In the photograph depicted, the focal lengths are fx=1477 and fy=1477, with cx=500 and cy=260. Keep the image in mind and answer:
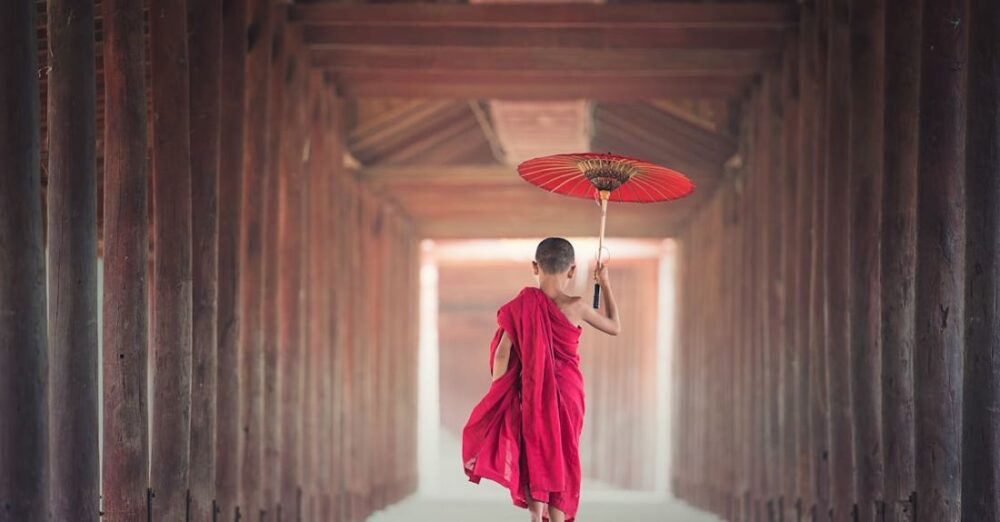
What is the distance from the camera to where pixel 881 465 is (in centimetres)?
934

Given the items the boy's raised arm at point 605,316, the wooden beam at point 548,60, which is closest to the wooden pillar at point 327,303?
the wooden beam at point 548,60

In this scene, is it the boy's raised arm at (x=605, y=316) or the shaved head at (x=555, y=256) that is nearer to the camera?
the shaved head at (x=555, y=256)

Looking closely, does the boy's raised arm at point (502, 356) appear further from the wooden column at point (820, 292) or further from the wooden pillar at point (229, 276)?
the wooden column at point (820, 292)

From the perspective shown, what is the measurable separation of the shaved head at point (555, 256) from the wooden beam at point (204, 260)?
2664mm

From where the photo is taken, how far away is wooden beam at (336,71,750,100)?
14.0 m

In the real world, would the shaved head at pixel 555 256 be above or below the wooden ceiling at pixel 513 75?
below

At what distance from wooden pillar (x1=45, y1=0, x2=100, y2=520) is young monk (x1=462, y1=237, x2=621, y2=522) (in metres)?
1.97

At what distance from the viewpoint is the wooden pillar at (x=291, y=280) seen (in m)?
12.3

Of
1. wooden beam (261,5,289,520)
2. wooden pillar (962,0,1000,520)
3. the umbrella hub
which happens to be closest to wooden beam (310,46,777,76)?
wooden beam (261,5,289,520)

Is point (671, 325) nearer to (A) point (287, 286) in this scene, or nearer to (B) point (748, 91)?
(B) point (748, 91)

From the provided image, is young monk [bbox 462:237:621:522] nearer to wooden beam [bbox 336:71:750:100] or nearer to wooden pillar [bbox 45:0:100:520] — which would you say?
wooden pillar [bbox 45:0:100:520]

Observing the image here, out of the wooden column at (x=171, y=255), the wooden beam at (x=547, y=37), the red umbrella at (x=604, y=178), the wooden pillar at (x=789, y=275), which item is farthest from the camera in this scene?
the wooden beam at (x=547, y=37)

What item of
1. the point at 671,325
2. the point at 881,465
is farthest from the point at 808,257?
the point at 671,325

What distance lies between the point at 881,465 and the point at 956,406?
61.8 inches
